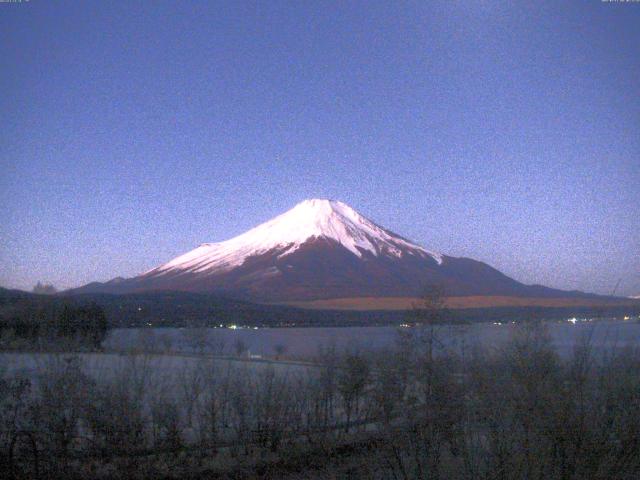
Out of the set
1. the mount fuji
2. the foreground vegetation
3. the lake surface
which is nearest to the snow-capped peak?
the mount fuji

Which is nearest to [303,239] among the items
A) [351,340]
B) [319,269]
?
[319,269]

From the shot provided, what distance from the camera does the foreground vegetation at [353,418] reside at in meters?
5.45

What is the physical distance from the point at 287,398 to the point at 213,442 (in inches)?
68.0

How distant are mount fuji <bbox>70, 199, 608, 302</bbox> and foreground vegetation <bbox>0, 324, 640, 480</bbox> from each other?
153 ft

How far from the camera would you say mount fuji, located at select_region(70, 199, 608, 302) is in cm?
6875

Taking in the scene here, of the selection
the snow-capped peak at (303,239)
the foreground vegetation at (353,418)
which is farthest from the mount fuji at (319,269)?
the foreground vegetation at (353,418)

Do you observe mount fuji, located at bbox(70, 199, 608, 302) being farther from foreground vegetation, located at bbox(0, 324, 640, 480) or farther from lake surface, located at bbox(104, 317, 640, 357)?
foreground vegetation, located at bbox(0, 324, 640, 480)

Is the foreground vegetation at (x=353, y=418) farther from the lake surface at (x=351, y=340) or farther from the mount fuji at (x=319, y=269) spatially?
the mount fuji at (x=319, y=269)

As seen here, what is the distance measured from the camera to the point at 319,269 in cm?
7675

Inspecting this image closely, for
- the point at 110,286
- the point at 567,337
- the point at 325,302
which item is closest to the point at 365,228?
the point at 325,302

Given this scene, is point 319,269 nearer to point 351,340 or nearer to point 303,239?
point 303,239

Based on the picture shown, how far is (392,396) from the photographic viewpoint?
13.3 m

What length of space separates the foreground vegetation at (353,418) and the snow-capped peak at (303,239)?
64638 millimetres

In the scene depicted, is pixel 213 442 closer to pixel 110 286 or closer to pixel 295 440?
pixel 295 440
